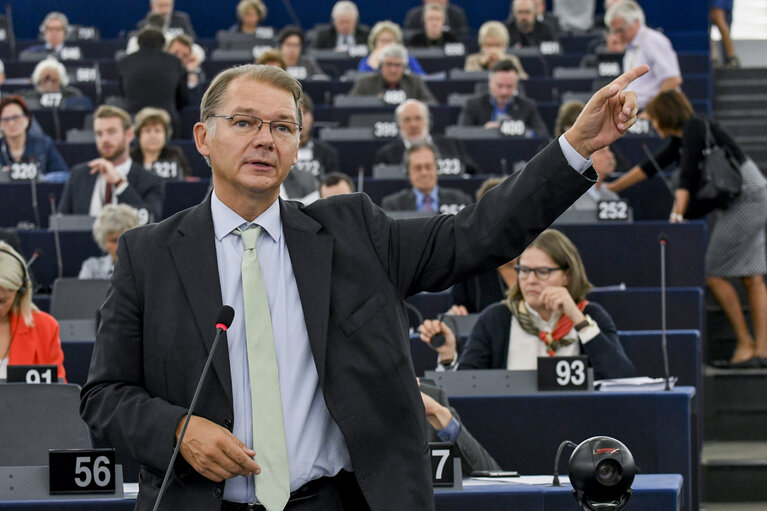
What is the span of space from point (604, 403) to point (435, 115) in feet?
20.1

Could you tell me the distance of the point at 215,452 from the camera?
1.93m

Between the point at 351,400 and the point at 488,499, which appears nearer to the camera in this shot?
the point at 351,400

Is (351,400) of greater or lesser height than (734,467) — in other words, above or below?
above

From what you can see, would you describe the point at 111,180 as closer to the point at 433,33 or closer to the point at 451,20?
the point at 433,33

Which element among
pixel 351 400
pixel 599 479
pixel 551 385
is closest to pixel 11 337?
pixel 551 385

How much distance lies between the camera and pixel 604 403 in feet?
14.1

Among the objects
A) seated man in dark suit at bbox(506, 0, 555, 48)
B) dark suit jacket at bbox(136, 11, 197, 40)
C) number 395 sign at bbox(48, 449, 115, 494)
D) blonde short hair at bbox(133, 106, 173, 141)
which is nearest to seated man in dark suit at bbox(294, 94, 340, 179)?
blonde short hair at bbox(133, 106, 173, 141)

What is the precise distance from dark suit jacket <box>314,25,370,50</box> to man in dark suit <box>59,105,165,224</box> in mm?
5693

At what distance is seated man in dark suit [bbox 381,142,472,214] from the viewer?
7.45 meters

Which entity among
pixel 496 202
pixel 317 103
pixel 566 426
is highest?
pixel 317 103

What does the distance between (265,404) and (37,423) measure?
1.94 meters

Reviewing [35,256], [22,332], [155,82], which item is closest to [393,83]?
[155,82]

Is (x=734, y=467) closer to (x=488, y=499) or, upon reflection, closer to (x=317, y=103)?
(x=488, y=499)

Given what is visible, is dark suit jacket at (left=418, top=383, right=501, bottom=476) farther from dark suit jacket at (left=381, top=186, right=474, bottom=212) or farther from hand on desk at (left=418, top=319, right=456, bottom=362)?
dark suit jacket at (left=381, top=186, right=474, bottom=212)
